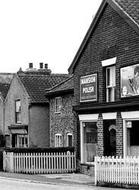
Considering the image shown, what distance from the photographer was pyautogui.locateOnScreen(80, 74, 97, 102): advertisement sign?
29.3m

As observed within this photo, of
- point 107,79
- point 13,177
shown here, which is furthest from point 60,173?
point 107,79

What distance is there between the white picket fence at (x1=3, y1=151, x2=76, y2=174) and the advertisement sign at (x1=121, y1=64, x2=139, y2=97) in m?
7.13

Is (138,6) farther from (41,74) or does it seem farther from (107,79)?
(41,74)

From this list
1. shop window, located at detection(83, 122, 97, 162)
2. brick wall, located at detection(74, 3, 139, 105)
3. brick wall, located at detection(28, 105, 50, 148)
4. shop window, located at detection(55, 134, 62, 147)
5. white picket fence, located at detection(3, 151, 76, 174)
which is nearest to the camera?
brick wall, located at detection(74, 3, 139, 105)

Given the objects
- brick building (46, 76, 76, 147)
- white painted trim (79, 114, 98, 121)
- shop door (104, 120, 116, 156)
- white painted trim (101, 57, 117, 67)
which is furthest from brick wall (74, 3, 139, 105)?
brick building (46, 76, 76, 147)

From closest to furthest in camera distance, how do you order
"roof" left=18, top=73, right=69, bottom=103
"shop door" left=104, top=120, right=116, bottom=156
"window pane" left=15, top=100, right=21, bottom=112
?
1. "shop door" left=104, top=120, right=116, bottom=156
2. "roof" left=18, top=73, right=69, bottom=103
3. "window pane" left=15, top=100, right=21, bottom=112

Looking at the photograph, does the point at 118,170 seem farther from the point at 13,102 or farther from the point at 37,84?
the point at 13,102

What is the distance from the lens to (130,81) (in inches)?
1009

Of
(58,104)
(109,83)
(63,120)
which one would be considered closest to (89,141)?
(109,83)

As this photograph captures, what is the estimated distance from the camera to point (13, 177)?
28.3 meters

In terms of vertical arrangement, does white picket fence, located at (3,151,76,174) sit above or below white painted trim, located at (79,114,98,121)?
below

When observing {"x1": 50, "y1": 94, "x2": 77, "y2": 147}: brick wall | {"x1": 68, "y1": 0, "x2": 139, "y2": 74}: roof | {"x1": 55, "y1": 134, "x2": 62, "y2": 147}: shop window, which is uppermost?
{"x1": 68, "y1": 0, "x2": 139, "y2": 74}: roof

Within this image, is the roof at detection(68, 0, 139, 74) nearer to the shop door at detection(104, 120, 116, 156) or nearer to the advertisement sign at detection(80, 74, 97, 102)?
the advertisement sign at detection(80, 74, 97, 102)

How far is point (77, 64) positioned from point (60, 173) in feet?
19.6
